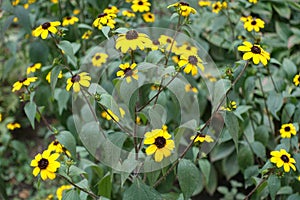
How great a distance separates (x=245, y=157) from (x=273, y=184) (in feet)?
1.60

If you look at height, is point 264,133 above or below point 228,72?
below

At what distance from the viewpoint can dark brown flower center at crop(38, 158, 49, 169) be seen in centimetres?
110

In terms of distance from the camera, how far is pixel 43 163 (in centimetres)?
111

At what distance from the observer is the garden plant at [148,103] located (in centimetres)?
119

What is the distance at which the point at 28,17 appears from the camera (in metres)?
1.87

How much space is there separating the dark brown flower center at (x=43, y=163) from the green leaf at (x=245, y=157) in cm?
90

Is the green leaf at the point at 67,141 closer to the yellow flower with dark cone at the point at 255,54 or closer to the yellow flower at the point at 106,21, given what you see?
the yellow flower at the point at 106,21

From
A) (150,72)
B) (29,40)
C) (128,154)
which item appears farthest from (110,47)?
(29,40)

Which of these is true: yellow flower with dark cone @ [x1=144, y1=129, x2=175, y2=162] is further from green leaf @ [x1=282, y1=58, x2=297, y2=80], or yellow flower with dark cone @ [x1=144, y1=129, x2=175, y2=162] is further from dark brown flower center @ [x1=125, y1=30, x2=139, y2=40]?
green leaf @ [x1=282, y1=58, x2=297, y2=80]

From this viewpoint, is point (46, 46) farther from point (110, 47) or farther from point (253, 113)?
point (253, 113)

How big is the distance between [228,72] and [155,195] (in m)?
0.40

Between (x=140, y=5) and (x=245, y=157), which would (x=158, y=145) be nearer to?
(x=140, y=5)

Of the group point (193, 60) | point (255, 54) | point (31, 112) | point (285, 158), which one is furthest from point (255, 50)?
point (31, 112)

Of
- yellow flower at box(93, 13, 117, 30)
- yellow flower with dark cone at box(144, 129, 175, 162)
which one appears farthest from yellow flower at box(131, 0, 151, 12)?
yellow flower with dark cone at box(144, 129, 175, 162)
